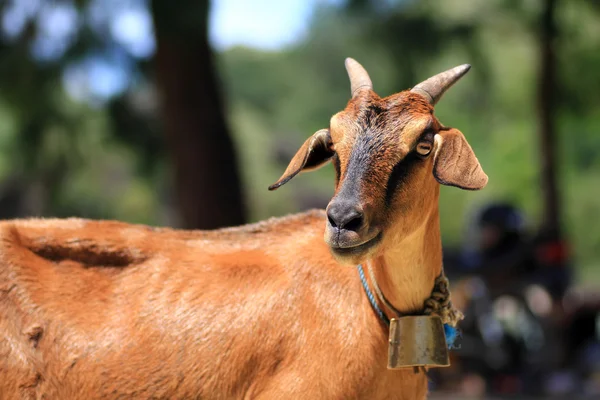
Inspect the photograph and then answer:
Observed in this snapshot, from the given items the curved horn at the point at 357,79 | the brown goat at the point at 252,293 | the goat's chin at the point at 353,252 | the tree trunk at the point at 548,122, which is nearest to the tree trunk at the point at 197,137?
the tree trunk at the point at 548,122

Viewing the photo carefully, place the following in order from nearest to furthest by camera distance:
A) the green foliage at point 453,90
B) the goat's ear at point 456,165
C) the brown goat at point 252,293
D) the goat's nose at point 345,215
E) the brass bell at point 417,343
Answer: the goat's nose at point 345,215
the goat's ear at point 456,165
the brown goat at point 252,293
the brass bell at point 417,343
the green foliage at point 453,90

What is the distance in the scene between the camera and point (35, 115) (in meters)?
13.6

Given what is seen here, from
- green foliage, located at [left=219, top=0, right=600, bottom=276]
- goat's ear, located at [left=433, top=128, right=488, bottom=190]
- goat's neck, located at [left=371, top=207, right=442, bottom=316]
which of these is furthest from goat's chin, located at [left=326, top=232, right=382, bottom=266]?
green foliage, located at [left=219, top=0, right=600, bottom=276]

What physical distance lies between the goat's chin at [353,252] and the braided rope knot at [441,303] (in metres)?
0.68

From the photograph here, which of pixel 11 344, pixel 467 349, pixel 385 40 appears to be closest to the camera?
pixel 11 344

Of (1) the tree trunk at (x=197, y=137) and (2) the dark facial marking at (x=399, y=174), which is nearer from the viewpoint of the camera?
(2) the dark facial marking at (x=399, y=174)

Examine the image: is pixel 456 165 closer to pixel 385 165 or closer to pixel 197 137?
pixel 385 165

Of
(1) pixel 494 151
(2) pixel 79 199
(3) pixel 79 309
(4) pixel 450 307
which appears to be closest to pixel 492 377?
(4) pixel 450 307

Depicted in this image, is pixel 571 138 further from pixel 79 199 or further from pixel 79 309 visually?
pixel 79 309

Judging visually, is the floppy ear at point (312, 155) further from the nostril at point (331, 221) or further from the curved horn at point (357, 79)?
the nostril at point (331, 221)

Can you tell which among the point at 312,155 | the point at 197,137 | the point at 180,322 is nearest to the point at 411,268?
the point at 312,155

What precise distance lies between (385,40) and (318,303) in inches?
374

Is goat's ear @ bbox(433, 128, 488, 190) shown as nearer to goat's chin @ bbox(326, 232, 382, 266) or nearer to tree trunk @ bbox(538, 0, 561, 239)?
goat's chin @ bbox(326, 232, 382, 266)

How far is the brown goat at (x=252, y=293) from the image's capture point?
159 inches
